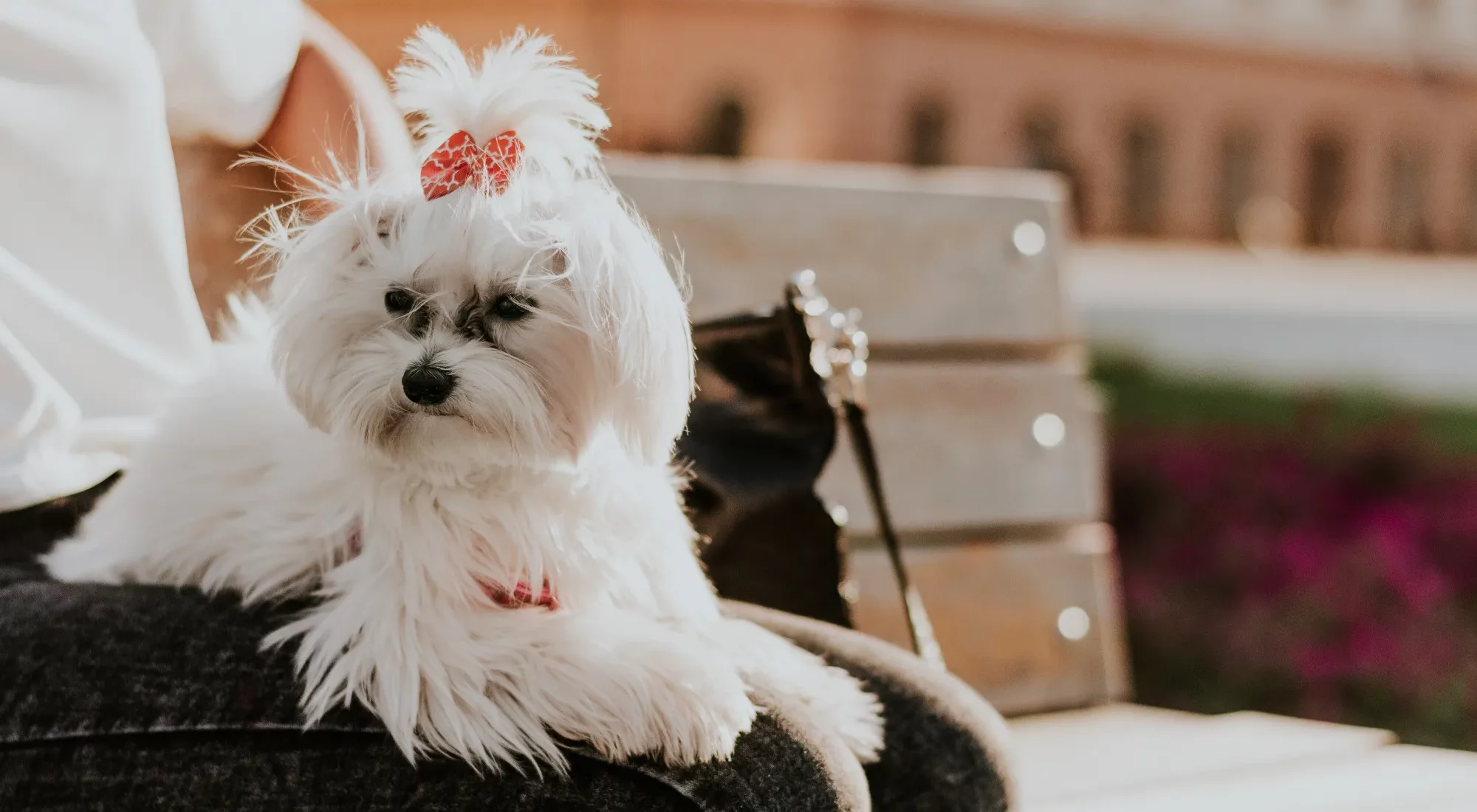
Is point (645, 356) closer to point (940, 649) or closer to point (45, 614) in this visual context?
point (45, 614)

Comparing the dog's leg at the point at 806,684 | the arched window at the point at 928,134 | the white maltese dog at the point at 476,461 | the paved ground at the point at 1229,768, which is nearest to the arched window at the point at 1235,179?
the arched window at the point at 928,134

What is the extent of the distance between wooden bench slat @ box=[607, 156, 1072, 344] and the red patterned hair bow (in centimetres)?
120

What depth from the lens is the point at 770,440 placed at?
2219mm

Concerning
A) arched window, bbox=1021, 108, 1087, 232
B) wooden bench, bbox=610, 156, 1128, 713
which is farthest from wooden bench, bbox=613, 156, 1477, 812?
arched window, bbox=1021, 108, 1087, 232

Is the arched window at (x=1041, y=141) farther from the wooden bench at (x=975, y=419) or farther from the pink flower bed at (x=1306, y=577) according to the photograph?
the wooden bench at (x=975, y=419)

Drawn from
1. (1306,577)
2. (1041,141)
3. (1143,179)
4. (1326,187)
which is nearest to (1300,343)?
(1306,577)

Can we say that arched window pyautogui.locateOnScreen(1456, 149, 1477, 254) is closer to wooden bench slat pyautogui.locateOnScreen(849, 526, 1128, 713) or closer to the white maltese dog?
wooden bench slat pyautogui.locateOnScreen(849, 526, 1128, 713)

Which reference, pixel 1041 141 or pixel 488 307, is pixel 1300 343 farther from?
pixel 1041 141

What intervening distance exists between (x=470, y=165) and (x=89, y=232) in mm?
757

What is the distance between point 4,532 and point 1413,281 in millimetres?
27322

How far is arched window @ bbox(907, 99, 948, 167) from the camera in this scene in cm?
2786

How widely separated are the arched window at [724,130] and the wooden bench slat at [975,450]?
2370cm

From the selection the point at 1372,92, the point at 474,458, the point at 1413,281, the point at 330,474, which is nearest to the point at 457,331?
the point at 474,458

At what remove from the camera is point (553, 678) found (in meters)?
1.52
